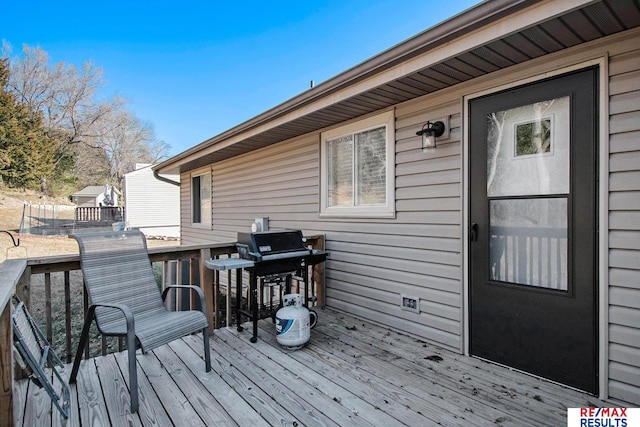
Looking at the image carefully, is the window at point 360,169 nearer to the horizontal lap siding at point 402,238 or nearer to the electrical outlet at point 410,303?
the horizontal lap siding at point 402,238

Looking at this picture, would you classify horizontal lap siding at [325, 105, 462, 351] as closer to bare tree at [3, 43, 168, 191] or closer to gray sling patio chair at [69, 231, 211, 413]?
gray sling patio chair at [69, 231, 211, 413]

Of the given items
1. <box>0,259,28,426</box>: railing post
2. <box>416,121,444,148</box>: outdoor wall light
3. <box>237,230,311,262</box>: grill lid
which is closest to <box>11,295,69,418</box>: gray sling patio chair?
<box>0,259,28,426</box>: railing post

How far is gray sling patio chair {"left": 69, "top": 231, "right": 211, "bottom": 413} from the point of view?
2244 mm

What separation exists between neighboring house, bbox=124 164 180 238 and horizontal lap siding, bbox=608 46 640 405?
17050 millimetres

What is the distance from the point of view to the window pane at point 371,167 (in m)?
3.72

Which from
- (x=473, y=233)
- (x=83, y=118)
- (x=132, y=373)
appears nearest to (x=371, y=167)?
(x=473, y=233)

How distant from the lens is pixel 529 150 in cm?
257

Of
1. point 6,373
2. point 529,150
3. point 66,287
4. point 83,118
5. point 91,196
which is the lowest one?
point 6,373

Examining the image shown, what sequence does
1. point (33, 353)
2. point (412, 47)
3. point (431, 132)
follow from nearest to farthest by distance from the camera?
point (33, 353) → point (412, 47) → point (431, 132)

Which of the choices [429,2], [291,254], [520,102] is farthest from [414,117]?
[429,2]

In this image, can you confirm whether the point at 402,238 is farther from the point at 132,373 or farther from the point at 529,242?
the point at 132,373

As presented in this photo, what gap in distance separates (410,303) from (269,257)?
56.2 inches

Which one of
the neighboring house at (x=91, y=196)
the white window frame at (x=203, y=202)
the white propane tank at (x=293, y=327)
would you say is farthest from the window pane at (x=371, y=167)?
the neighboring house at (x=91, y=196)

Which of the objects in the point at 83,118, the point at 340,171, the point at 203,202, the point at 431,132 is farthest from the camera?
the point at 83,118
